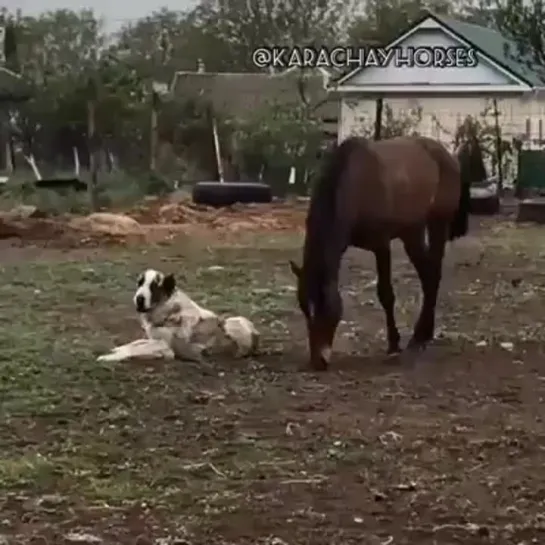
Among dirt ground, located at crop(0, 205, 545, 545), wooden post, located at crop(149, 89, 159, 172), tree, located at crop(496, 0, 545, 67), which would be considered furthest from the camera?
wooden post, located at crop(149, 89, 159, 172)

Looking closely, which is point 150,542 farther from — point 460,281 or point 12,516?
point 460,281

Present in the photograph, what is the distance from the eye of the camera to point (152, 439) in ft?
18.6

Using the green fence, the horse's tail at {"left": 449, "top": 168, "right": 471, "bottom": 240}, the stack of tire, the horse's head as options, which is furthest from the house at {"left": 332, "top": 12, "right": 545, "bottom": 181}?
the horse's head

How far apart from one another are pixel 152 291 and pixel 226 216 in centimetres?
1172

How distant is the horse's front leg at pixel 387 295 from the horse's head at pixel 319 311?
0.80 meters

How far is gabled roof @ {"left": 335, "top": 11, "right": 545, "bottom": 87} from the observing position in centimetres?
2733

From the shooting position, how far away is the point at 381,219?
26.5 ft

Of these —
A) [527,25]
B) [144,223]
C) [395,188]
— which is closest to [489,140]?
[527,25]

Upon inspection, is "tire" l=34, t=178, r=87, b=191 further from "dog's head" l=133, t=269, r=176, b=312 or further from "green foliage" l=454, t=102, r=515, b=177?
"dog's head" l=133, t=269, r=176, b=312

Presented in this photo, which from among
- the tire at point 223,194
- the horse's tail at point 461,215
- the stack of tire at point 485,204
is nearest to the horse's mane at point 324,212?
the horse's tail at point 461,215

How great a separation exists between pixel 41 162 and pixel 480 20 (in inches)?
615

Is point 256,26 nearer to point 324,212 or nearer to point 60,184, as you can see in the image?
point 60,184

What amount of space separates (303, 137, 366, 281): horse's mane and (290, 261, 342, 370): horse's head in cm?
7

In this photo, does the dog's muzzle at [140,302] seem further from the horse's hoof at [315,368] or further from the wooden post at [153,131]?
the wooden post at [153,131]
